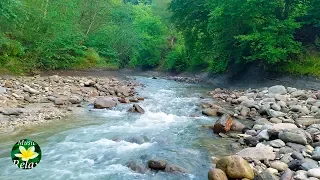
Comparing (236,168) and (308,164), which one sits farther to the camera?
(308,164)

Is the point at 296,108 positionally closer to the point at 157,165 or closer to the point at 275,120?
the point at 275,120

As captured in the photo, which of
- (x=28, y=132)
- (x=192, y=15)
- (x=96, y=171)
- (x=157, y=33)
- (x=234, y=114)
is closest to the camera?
(x=96, y=171)

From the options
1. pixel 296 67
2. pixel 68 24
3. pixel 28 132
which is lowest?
pixel 28 132

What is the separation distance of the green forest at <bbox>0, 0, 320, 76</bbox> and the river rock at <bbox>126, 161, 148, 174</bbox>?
10.6 metres

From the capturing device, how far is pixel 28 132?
788cm

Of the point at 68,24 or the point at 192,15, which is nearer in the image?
the point at 68,24

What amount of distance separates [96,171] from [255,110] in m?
7.64

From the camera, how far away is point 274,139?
25.2 feet

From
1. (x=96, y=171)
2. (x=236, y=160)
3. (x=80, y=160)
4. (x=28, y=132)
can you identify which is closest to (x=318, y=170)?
(x=236, y=160)

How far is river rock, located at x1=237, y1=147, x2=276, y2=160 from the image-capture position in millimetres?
6281

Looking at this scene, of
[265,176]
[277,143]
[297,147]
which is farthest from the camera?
[277,143]

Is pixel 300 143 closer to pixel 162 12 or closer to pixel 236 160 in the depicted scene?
pixel 236 160

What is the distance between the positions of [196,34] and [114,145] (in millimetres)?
21003

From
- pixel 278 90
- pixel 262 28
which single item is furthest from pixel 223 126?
pixel 262 28
